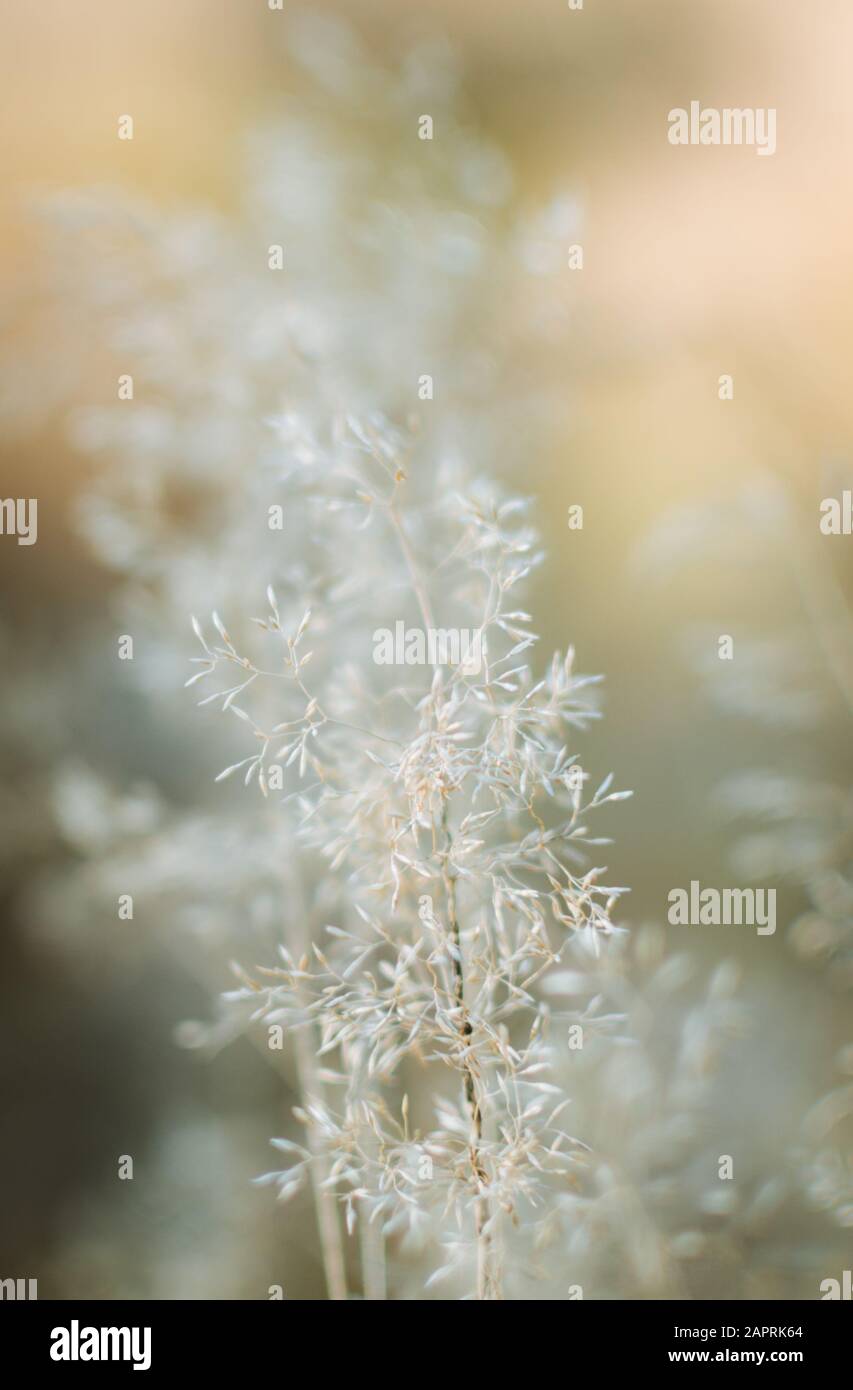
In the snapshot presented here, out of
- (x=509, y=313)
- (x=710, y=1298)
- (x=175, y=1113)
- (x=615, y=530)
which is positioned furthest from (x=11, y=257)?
(x=710, y=1298)

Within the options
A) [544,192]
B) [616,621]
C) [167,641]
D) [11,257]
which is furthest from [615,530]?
[11,257]

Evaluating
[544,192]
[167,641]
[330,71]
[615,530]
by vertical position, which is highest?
[330,71]

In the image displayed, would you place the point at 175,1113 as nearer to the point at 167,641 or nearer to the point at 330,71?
the point at 167,641

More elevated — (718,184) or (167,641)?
(718,184)

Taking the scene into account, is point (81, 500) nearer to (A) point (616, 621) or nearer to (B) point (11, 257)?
(B) point (11, 257)

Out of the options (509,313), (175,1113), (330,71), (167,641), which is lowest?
(175,1113)

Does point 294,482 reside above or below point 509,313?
below
